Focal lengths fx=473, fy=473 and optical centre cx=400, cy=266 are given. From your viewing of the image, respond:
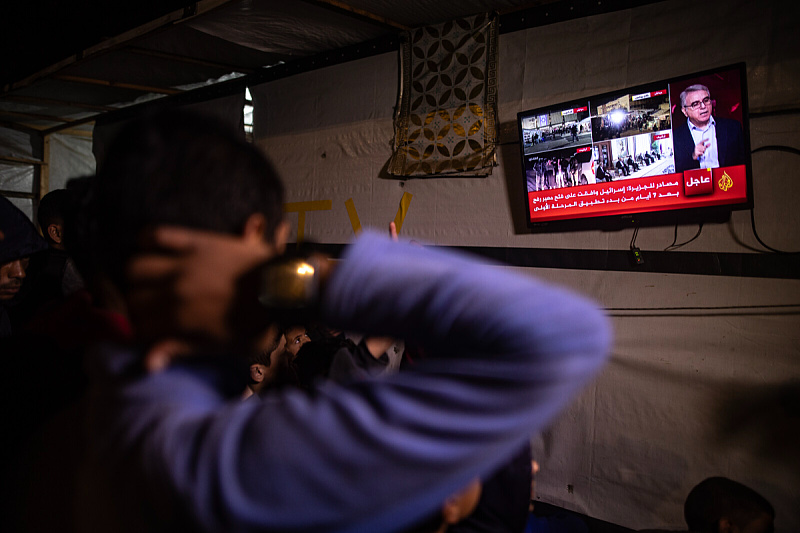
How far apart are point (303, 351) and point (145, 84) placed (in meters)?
4.60

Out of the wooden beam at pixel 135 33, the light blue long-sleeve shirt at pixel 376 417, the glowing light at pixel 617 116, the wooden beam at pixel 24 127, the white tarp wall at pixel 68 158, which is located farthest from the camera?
the white tarp wall at pixel 68 158

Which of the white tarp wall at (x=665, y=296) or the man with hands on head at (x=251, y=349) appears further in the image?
the white tarp wall at (x=665, y=296)

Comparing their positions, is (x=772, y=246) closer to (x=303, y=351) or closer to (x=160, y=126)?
(x=303, y=351)

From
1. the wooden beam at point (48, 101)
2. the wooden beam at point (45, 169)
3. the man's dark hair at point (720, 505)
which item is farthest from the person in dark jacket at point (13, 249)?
the wooden beam at point (45, 169)

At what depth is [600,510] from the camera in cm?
298

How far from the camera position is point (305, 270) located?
1.70 ft

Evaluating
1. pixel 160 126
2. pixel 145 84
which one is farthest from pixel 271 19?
pixel 160 126

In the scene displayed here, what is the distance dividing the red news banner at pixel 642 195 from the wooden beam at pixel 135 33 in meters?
2.50

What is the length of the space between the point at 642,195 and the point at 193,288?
2.84 meters

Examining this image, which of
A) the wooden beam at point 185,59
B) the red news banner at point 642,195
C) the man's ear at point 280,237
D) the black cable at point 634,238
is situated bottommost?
the man's ear at point 280,237

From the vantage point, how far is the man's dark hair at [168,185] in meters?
0.49

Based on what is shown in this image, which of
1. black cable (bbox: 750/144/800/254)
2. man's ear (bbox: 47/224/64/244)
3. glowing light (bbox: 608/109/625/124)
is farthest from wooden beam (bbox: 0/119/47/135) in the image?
black cable (bbox: 750/144/800/254)

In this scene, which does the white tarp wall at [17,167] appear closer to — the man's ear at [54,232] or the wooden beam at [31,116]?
the wooden beam at [31,116]

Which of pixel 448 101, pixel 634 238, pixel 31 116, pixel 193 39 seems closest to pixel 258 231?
pixel 634 238
